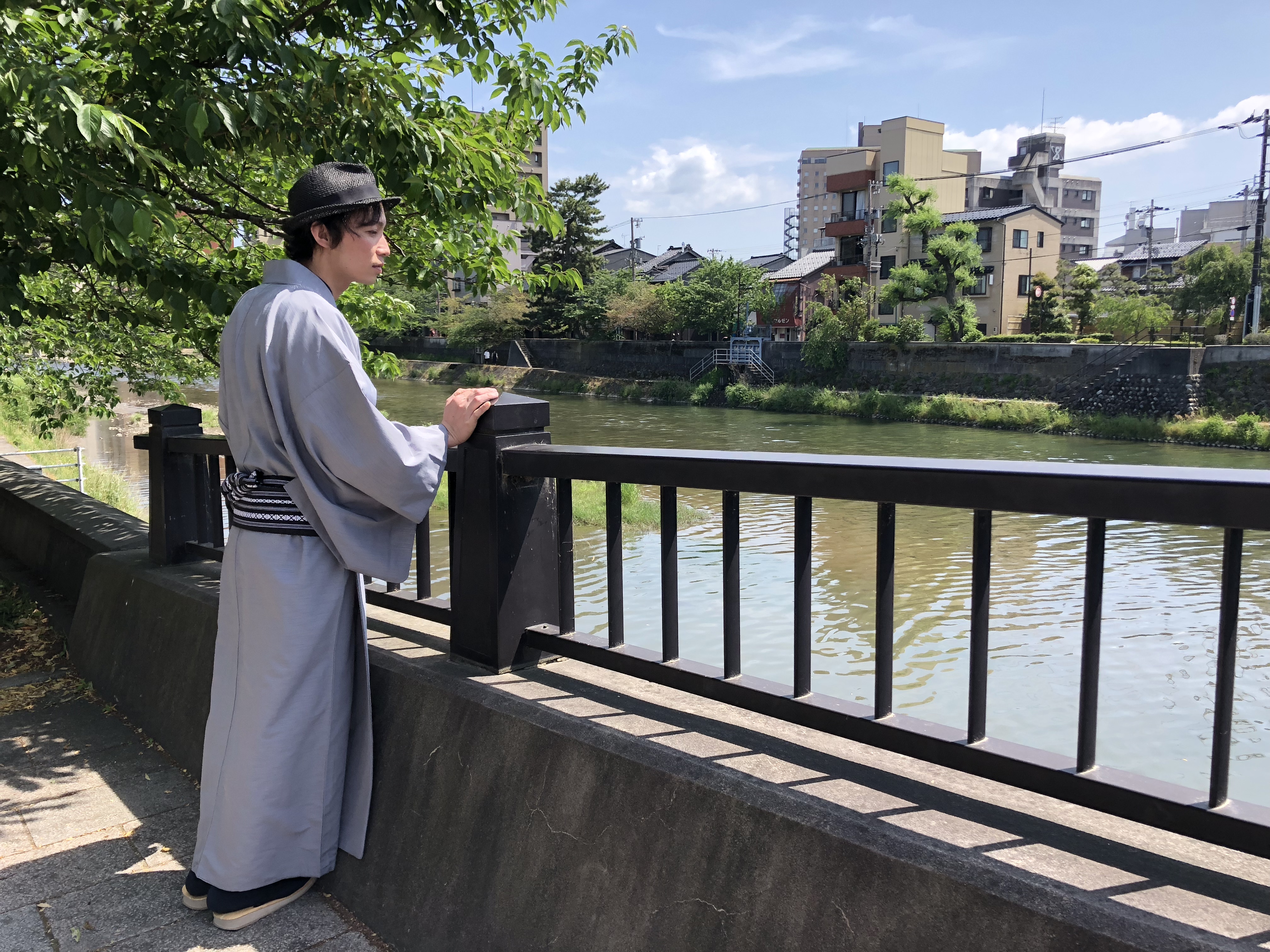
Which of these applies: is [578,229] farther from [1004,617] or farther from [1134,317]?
[1004,617]

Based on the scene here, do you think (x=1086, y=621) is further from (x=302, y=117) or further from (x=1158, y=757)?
(x=1158, y=757)

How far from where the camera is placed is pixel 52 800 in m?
2.76

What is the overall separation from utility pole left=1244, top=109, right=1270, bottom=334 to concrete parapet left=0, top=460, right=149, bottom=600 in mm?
36675

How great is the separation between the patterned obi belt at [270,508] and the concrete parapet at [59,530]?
2.54 m

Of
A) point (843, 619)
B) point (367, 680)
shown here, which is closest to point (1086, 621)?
point (367, 680)

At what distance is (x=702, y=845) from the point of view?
1600mm

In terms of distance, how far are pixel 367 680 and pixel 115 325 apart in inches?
225

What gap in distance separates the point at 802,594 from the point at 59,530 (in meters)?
4.66

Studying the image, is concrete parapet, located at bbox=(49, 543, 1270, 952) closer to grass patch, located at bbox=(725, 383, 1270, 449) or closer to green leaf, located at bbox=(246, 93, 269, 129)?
green leaf, located at bbox=(246, 93, 269, 129)

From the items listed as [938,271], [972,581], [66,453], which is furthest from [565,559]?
[938,271]

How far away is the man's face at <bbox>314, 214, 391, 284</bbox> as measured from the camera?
6.64 ft

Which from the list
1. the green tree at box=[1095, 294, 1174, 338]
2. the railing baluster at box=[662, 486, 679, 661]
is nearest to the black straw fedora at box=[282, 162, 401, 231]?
the railing baluster at box=[662, 486, 679, 661]

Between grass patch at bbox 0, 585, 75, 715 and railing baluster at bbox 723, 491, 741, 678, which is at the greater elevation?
railing baluster at bbox 723, 491, 741, 678

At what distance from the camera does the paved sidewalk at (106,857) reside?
2047 millimetres
